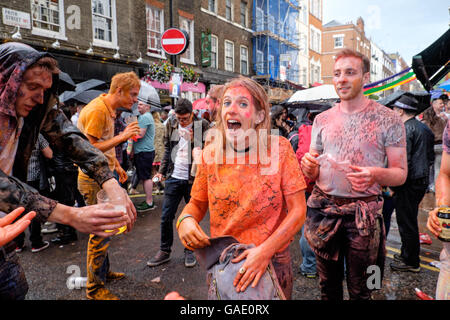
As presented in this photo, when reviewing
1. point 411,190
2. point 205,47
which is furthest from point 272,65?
point 411,190

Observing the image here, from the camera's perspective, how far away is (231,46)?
2025 centimetres

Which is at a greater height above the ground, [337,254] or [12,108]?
[12,108]

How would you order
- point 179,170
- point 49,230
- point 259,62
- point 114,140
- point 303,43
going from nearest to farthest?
point 114,140
point 179,170
point 49,230
point 259,62
point 303,43

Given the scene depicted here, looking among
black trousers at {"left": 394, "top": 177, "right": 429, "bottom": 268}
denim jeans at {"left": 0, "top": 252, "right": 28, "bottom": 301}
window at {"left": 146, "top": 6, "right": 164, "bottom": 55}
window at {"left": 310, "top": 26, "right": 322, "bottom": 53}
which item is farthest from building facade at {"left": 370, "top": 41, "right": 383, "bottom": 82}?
denim jeans at {"left": 0, "top": 252, "right": 28, "bottom": 301}

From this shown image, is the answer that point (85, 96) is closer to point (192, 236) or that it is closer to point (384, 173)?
point (192, 236)

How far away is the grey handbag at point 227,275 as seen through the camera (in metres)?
1.40

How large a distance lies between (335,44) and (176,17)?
36377mm

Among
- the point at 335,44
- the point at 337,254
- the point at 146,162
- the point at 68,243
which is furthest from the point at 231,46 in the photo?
the point at 335,44

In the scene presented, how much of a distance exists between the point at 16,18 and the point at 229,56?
1256cm

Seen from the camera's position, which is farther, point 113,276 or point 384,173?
point 113,276

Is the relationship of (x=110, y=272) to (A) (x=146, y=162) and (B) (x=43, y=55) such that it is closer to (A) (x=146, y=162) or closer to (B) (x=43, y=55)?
(B) (x=43, y=55)

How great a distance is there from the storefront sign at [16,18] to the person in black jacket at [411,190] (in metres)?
11.7

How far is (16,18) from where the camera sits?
10.1m

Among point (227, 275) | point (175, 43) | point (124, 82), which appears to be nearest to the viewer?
point (227, 275)
